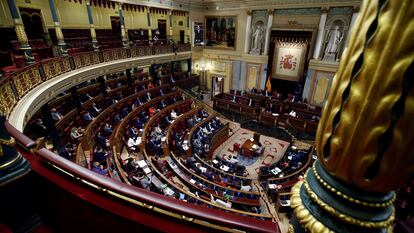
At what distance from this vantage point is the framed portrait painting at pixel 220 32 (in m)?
17.5

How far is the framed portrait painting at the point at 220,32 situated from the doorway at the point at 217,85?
276cm

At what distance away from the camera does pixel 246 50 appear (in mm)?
16875

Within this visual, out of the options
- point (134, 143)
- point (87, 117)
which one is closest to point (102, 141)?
point (134, 143)

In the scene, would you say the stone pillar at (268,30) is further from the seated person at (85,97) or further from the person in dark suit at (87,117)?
the person in dark suit at (87,117)

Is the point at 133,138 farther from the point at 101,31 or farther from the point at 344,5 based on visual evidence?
the point at 344,5

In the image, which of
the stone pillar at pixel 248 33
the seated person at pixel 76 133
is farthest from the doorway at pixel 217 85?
the seated person at pixel 76 133

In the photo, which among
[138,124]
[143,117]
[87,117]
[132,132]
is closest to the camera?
[87,117]

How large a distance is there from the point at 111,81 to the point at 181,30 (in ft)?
32.1

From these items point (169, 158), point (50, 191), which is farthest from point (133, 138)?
point (50, 191)

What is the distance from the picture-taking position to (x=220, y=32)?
18297mm

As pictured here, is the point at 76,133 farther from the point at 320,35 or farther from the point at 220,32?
the point at 320,35

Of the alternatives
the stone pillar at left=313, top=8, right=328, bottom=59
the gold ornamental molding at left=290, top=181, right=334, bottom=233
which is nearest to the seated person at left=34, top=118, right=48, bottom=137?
the gold ornamental molding at left=290, top=181, right=334, bottom=233

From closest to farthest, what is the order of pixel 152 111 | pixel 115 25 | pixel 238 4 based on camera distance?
pixel 152 111 < pixel 238 4 < pixel 115 25

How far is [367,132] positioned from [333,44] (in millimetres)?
15440
